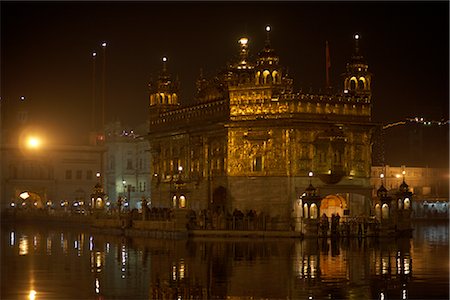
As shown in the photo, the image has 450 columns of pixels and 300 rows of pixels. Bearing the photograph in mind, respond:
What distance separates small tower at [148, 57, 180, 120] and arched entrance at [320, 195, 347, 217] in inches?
626

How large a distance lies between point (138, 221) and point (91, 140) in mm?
43597

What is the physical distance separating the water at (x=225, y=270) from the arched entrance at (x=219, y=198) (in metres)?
13.1

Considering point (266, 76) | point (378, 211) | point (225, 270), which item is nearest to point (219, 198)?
Answer: point (266, 76)

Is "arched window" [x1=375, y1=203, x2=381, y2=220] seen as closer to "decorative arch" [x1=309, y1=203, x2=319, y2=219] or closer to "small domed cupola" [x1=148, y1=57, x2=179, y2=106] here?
"decorative arch" [x1=309, y1=203, x2=319, y2=219]

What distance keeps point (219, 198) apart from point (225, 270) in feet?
98.1

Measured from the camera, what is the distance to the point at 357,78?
59469 mm

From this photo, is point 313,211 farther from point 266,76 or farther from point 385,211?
point 266,76

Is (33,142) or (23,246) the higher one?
(33,142)

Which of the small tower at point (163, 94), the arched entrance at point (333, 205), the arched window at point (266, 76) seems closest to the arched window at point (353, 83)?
the arched window at point (266, 76)

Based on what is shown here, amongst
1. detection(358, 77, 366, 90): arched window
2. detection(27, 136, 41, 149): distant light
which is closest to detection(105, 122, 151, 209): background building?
detection(27, 136, 41, 149): distant light

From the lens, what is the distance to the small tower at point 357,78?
2328 inches

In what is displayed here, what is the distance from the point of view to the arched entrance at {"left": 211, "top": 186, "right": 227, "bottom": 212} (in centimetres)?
5850

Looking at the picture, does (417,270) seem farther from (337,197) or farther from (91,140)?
(91,140)

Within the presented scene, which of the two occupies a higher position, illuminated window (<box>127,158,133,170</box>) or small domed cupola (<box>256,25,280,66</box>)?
small domed cupola (<box>256,25,280,66</box>)
